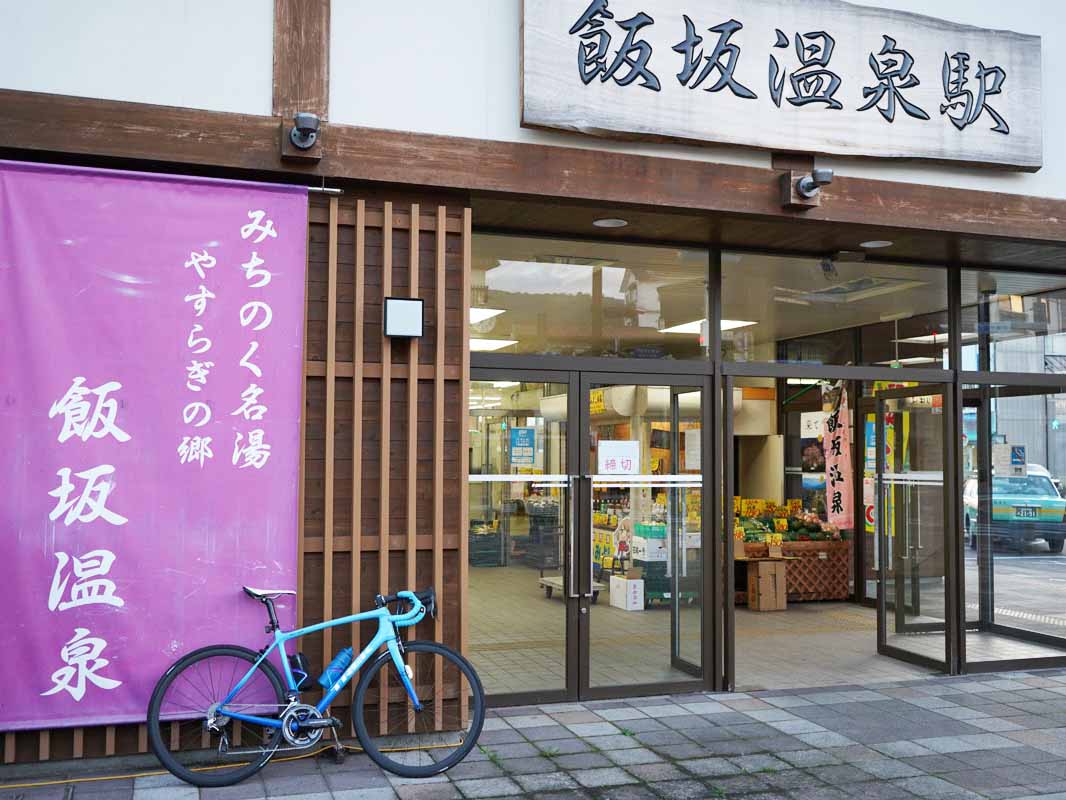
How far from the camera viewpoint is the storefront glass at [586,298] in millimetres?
6836

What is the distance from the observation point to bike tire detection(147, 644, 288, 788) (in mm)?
4910

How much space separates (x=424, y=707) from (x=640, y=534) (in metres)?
2.00

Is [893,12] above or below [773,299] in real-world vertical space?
above

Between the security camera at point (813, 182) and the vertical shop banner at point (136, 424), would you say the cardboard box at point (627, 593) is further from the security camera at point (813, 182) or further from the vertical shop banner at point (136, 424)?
the security camera at point (813, 182)

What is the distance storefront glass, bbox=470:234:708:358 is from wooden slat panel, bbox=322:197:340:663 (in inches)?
49.7

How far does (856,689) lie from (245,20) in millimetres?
5934

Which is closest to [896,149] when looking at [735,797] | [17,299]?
[735,797]

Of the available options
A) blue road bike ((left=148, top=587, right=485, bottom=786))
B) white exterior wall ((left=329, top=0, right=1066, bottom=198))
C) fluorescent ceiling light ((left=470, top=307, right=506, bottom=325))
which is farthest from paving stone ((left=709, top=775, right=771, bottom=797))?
white exterior wall ((left=329, top=0, right=1066, bottom=198))

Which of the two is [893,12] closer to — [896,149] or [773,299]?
[896,149]

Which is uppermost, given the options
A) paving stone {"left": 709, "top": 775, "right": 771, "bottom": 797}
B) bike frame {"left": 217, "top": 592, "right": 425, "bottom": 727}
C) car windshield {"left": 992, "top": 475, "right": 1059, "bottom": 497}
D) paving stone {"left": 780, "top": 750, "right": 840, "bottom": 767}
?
car windshield {"left": 992, "top": 475, "right": 1059, "bottom": 497}

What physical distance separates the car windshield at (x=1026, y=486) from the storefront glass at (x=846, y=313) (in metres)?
1.23

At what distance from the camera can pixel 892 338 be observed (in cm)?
813

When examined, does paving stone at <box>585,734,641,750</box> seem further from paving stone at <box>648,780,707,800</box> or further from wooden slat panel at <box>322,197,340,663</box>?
wooden slat panel at <box>322,197,340,663</box>

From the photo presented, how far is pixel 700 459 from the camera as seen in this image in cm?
718
